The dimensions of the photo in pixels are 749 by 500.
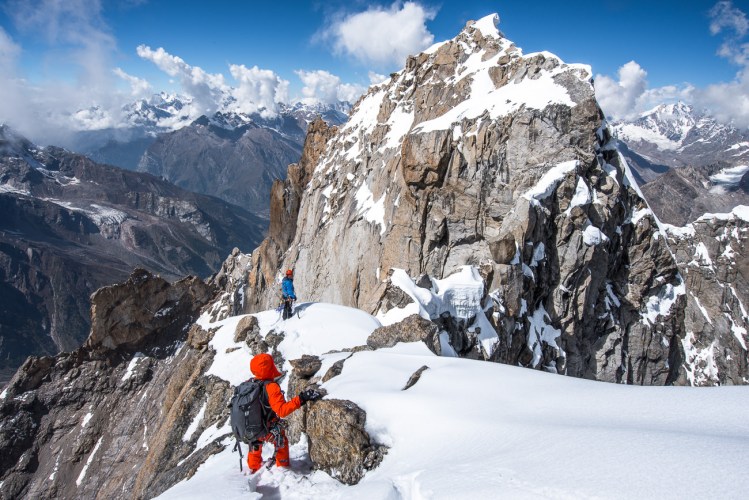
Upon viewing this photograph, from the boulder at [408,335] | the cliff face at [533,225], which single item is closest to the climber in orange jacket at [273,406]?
the boulder at [408,335]

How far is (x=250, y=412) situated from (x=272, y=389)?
0.78 meters

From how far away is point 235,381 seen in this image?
20.5m

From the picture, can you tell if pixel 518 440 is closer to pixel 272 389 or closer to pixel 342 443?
pixel 342 443

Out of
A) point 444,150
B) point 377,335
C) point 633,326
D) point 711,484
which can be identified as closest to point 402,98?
point 444,150

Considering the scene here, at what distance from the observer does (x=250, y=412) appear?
934cm

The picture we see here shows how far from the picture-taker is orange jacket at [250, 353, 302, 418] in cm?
905

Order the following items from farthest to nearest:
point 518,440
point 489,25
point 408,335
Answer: point 489,25 < point 408,335 < point 518,440

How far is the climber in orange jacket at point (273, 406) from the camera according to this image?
9.13m

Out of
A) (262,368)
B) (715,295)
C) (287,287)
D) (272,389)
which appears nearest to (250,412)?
(272,389)

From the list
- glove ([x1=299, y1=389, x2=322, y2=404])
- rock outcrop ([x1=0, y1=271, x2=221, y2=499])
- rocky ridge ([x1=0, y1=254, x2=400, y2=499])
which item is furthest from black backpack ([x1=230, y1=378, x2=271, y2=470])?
rock outcrop ([x1=0, y1=271, x2=221, y2=499])

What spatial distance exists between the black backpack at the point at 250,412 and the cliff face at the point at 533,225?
21398mm

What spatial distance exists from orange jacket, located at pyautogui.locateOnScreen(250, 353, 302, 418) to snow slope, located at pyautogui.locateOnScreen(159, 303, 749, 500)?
154cm

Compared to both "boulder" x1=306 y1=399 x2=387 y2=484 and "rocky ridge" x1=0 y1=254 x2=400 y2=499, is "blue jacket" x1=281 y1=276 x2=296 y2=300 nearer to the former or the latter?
"rocky ridge" x1=0 y1=254 x2=400 y2=499

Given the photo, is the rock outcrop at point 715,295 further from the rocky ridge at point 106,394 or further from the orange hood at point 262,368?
the rocky ridge at point 106,394
